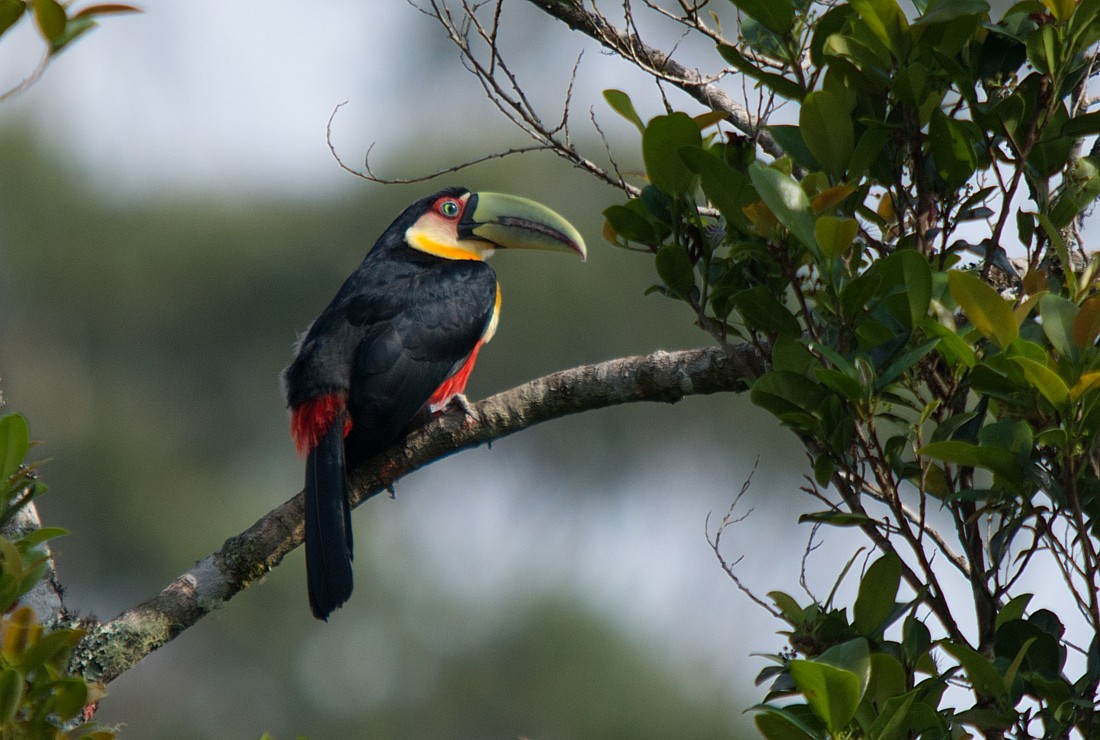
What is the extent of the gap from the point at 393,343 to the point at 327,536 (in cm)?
86

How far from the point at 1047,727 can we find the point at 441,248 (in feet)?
11.3

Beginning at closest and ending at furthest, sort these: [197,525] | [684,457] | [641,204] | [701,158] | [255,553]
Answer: [701,158] < [641,204] < [255,553] < [197,525] < [684,457]

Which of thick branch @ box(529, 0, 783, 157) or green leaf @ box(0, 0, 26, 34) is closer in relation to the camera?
green leaf @ box(0, 0, 26, 34)

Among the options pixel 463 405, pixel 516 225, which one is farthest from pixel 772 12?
pixel 516 225

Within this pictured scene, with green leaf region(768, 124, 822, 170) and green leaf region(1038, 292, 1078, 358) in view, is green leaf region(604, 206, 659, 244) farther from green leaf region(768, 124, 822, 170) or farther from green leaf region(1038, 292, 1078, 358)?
green leaf region(1038, 292, 1078, 358)

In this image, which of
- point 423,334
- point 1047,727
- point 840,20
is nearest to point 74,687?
point 1047,727

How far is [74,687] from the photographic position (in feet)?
5.94

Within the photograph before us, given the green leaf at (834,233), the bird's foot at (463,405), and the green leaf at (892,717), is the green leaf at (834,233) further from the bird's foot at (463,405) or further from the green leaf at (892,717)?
the bird's foot at (463,405)

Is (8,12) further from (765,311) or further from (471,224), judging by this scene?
(471,224)


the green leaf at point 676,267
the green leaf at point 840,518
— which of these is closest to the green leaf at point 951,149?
the green leaf at point 676,267

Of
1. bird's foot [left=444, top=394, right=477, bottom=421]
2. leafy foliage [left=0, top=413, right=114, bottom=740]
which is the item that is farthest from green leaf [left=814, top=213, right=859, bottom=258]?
bird's foot [left=444, top=394, right=477, bottom=421]

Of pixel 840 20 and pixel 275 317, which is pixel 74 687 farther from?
pixel 275 317

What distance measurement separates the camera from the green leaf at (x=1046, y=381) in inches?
65.7

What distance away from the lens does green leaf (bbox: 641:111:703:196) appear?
6.80 feet
